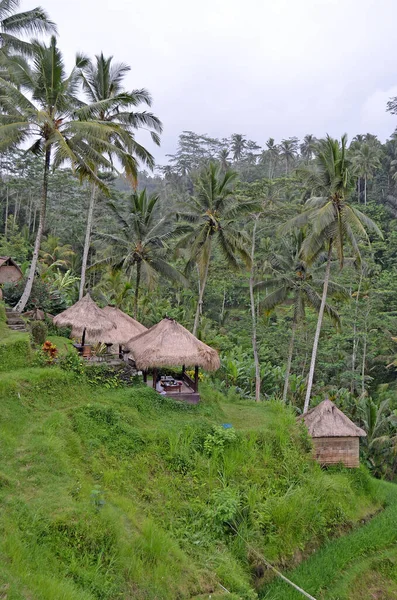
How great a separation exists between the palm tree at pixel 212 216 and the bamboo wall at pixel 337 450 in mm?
7280

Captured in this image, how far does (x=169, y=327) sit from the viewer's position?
41.2 ft

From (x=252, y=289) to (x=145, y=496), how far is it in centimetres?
1096

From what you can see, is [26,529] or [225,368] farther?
[225,368]

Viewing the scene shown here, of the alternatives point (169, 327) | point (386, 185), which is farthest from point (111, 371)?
point (386, 185)

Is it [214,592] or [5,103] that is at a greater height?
[5,103]

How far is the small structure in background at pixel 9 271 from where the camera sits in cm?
1888

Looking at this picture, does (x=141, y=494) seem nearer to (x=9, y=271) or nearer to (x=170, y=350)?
(x=170, y=350)

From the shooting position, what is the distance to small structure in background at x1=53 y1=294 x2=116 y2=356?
1316 centimetres

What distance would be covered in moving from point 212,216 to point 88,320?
6.63 m

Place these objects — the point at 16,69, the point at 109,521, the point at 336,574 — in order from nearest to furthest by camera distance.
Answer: the point at 109,521, the point at 336,574, the point at 16,69

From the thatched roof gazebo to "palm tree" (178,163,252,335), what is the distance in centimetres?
517

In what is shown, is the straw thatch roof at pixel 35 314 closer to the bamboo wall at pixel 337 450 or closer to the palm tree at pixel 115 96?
the palm tree at pixel 115 96

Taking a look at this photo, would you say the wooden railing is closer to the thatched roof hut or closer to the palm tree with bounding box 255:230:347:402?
the palm tree with bounding box 255:230:347:402

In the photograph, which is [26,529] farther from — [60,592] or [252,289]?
[252,289]
